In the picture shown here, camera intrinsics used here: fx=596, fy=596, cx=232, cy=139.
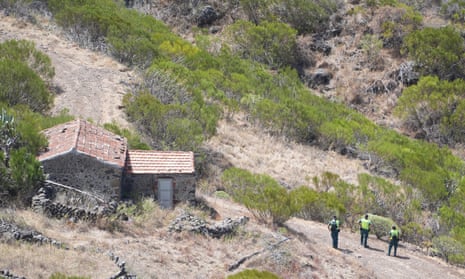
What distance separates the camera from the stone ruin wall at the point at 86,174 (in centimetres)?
1490

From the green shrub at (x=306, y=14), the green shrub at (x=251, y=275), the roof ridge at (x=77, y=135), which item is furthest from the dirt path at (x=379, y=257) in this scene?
the green shrub at (x=306, y=14)

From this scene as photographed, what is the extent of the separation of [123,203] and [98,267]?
14.4ft

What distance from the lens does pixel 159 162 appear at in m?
17.2

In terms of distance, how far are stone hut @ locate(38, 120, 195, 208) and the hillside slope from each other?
1.76 meters

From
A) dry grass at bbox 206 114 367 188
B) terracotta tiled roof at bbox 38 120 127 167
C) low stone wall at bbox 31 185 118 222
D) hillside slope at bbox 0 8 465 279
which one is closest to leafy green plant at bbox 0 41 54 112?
hillside slope at bbox 0 8 465 279

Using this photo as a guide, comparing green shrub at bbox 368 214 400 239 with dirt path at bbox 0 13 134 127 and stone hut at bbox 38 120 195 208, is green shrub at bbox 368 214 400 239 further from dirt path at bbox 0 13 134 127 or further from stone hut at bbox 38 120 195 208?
dirt path at bbox 0 13 134 127

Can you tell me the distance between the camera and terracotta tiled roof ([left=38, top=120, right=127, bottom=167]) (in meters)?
15.1

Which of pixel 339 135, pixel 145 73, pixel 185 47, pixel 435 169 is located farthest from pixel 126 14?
pixel 435 169

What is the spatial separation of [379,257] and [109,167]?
814cm

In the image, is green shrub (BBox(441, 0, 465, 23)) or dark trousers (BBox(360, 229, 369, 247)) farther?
green shrub (BBox(441, 0, 465, 23))

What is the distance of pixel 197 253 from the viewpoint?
44.2 feet

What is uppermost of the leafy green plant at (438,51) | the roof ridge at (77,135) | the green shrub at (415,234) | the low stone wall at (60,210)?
the leafy green plant at (438,51)

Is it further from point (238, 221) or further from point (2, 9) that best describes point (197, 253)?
point (2, 9)

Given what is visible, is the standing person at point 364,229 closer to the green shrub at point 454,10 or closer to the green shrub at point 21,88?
the green shrub at point 21,88
